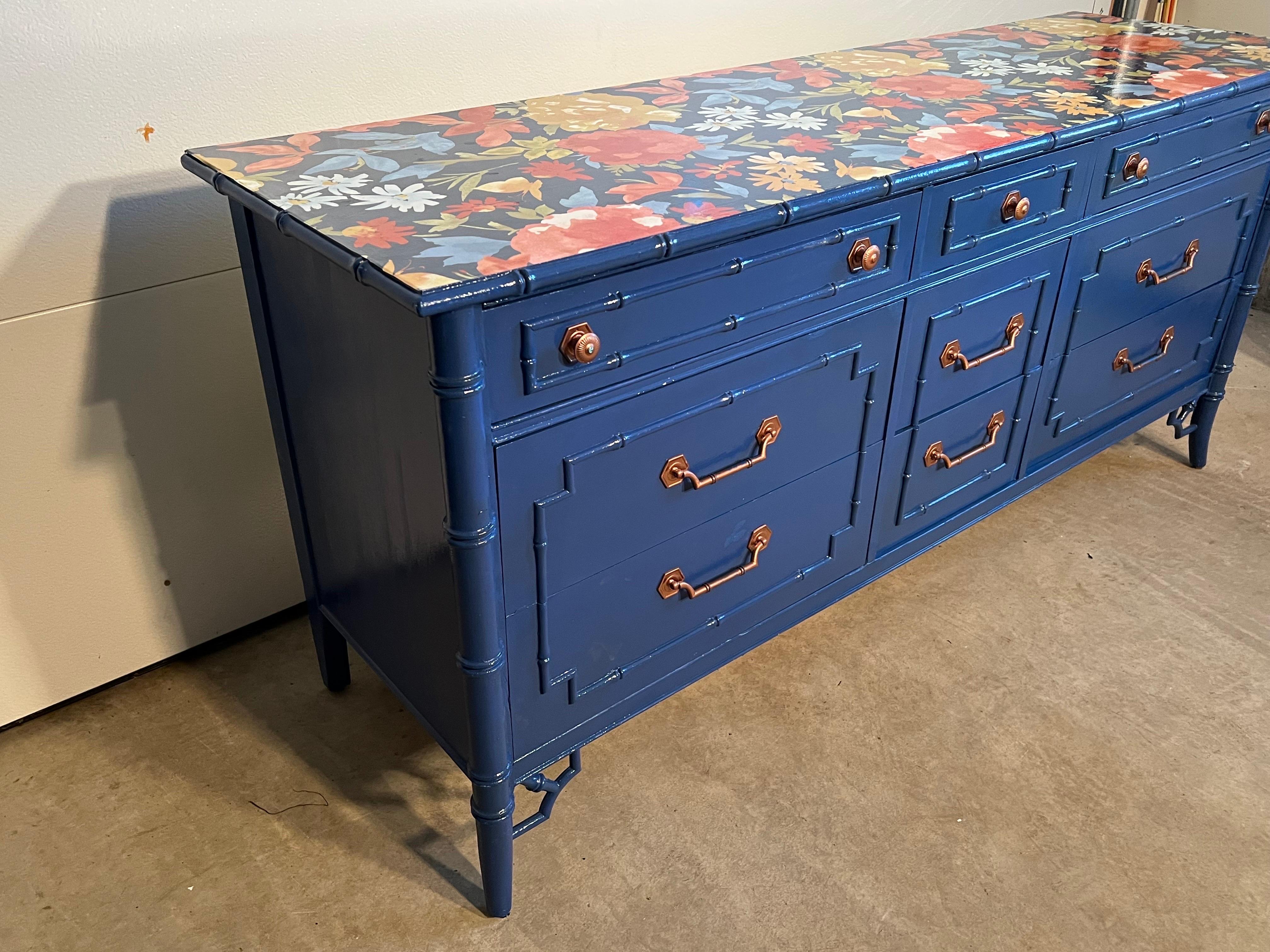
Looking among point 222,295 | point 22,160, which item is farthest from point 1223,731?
point 22,160

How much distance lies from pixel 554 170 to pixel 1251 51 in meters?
1.67

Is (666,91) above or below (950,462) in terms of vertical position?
above

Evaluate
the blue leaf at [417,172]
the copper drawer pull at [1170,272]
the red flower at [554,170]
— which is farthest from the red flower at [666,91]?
the copper drawer pull at [1170,272]

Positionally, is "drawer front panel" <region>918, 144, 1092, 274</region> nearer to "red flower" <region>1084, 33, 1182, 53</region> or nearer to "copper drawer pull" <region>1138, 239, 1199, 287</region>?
"copper drawer pull" <region>1138, 239, 1199, 287</region>

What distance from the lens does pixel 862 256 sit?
151cm

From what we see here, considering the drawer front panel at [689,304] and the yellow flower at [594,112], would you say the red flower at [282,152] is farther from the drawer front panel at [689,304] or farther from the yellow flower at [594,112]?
the drawer front panel at [689,304]

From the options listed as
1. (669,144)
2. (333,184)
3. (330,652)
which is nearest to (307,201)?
(333,184)

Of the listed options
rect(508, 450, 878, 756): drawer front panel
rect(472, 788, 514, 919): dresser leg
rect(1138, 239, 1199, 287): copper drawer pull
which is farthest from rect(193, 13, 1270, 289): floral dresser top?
rect(472, 788, 514, 919): dresser leg

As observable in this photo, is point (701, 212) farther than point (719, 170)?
No

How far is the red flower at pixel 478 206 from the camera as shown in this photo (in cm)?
132

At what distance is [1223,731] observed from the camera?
191cm

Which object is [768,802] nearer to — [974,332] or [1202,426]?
[974,332]

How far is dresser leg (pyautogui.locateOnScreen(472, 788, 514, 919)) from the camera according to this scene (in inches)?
58.7

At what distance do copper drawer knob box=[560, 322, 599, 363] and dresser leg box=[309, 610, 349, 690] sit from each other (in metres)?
0.86
